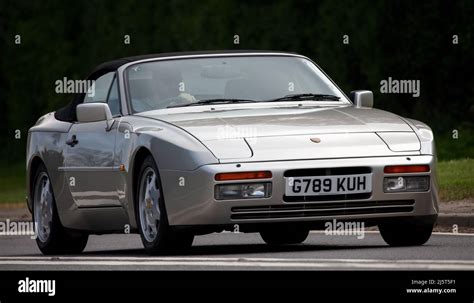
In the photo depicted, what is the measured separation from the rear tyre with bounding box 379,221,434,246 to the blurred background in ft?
18.2

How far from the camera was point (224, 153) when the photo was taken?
11.1m

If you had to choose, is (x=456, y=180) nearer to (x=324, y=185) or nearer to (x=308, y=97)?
(x=308, y=97)

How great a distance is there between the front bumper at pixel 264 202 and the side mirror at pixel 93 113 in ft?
4.79

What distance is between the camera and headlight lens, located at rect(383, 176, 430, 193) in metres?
11.3

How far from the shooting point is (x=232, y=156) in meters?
11.1

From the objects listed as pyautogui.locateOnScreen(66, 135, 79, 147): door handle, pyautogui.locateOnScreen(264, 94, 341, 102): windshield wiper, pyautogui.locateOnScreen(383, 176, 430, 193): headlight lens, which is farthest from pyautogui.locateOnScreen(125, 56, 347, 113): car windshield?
pyautogui.locateOnScreen(383, 176, 430, 193): headlight lens

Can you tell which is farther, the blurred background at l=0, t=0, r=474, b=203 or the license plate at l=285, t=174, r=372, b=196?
the blurred background at l=0, t=0, r=474, b=203

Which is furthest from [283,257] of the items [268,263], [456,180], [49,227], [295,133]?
[456,180]

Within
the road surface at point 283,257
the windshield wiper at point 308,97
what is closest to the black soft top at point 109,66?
the windshield wiper at point 308,97

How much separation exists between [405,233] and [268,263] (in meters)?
2.07
